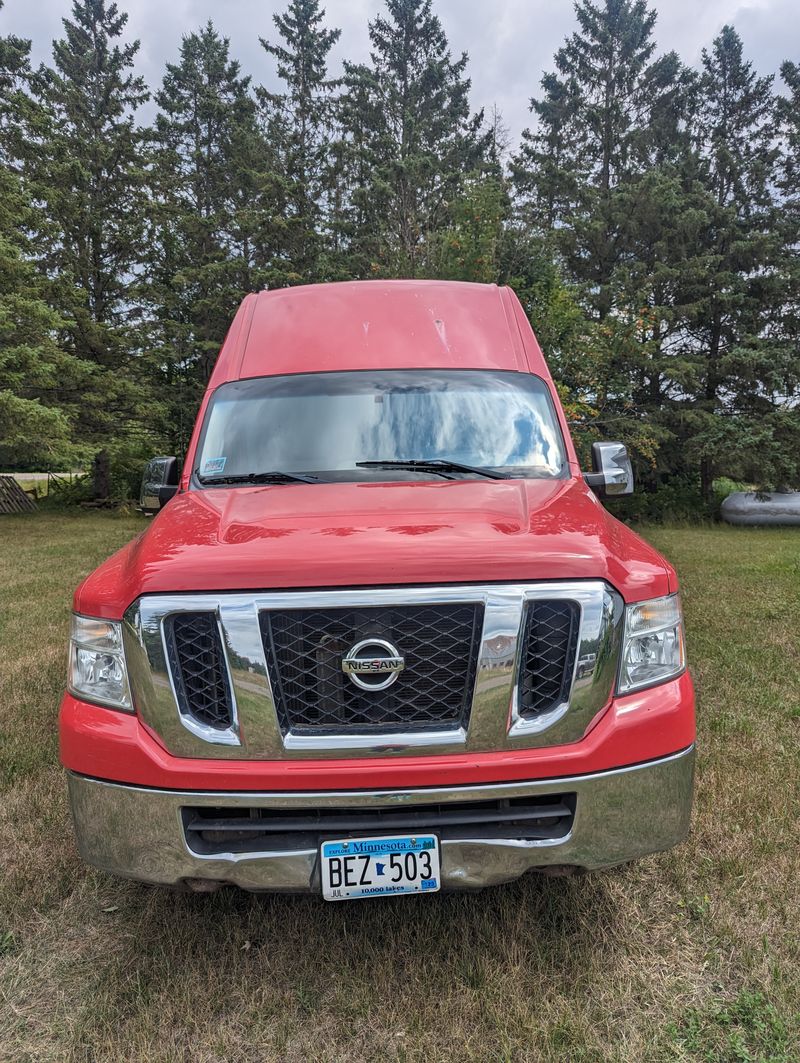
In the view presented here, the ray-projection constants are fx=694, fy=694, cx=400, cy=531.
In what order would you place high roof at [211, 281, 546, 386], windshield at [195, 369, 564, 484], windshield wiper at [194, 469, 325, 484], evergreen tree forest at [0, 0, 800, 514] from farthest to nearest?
evergreen tree forest at [0, 0, 800, 514] → high roof at [211, 281, 546, 386] → windshield at [195, 369, 564, 484] → windshield wiper at [194, 469, 325, 484]

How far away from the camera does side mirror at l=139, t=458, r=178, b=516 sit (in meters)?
3.89

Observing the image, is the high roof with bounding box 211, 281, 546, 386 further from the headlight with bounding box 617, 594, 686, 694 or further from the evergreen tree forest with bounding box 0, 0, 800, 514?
the evergreen tree forest with bounding box 0, 0, 800, 514

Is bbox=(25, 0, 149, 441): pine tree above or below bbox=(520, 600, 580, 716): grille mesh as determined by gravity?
above

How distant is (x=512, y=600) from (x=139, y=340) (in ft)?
76.5

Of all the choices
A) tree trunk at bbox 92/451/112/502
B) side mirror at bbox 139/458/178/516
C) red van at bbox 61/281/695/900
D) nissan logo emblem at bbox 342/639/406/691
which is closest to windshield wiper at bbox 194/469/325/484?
side mirror at bbox 139/458/178/516

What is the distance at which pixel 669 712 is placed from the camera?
2.28 meters

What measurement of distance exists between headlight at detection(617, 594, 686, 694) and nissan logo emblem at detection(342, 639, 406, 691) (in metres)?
0.75

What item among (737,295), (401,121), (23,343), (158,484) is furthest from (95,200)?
(158,484)

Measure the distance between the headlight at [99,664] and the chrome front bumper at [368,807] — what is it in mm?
268

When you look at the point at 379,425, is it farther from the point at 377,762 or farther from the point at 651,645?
the point at 377,762

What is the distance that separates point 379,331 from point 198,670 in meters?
2.62

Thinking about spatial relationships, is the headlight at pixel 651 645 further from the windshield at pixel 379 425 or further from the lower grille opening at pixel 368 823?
the windshield at pixel 379 425

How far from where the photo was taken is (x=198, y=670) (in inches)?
85.7

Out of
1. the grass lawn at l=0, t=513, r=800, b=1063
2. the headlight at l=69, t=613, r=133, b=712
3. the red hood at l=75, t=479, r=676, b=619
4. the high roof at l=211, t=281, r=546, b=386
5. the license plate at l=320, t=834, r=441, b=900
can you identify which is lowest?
the grass lawn at l=0, t=513, r=800, b=1063
